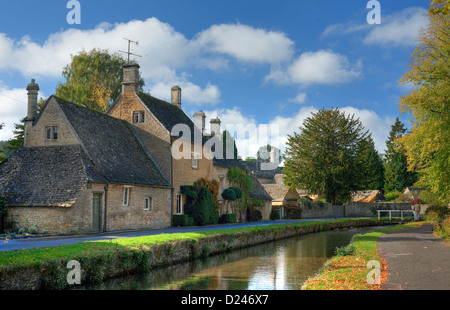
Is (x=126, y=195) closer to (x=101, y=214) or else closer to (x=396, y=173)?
(x=101, y=214)

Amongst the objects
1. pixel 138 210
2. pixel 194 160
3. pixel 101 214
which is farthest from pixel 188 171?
Result: pixel 101 214

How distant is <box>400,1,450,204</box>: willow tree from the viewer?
21.6 m

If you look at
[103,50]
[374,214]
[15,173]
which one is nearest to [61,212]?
[15,173]

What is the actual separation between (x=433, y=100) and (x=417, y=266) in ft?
35.7

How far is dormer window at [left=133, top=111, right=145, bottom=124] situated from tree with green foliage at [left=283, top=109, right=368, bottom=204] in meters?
28.4

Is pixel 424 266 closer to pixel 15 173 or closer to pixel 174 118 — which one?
pixel 15 173

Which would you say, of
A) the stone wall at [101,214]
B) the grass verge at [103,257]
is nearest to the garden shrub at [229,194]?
the stone wall at [101,214]

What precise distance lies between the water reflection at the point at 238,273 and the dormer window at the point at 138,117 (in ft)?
50.5

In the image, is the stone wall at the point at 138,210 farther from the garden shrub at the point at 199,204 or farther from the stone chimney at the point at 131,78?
the stone chimney at the point at 131,78

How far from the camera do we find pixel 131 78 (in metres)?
34.5

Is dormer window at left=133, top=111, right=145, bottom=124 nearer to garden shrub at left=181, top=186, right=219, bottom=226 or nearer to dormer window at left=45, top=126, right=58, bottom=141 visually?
garden shrub at left=181, top=186, right=219, bottom=226

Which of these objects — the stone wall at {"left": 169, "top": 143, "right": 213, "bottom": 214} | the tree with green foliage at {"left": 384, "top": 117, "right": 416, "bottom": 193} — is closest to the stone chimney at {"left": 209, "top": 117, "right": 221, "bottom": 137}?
the stone wall at {"left": 169, "top": 143, "right": 213, "bottom": 214}
